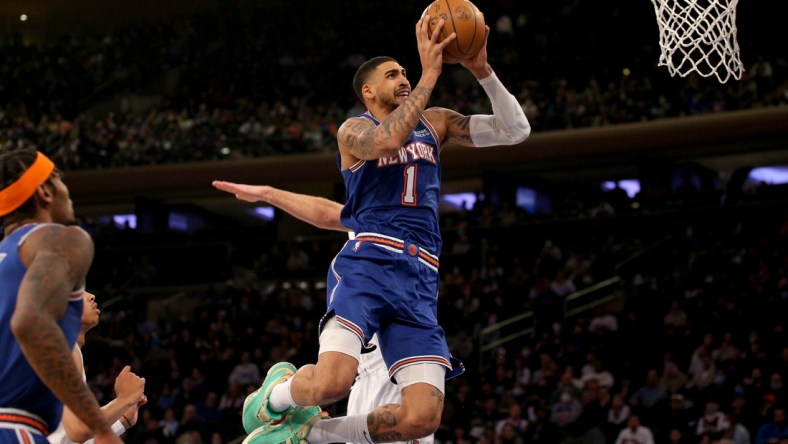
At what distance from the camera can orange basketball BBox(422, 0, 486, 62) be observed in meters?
5.75

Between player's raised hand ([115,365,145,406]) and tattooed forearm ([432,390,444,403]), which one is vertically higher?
tattooed forearm ([432,390,444,403])

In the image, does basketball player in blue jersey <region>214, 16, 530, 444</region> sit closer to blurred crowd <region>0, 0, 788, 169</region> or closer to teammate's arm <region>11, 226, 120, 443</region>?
teammate's arm <region>11, 226, 120, 443</region>

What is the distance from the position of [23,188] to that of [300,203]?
3.18 metres

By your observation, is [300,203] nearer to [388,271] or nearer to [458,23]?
[388,271]

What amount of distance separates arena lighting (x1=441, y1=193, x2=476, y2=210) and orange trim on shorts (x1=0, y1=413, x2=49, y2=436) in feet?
77.6

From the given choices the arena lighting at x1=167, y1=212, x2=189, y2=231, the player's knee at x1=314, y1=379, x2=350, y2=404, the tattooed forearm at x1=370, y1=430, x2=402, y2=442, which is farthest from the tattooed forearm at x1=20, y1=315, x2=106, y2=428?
the arena lighting at x1=167, y1=212, x2=189, y2=231

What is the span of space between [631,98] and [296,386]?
52.0ft

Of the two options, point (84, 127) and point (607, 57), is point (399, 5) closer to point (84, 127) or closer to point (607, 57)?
point (607, 57)

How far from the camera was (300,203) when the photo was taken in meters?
6.75

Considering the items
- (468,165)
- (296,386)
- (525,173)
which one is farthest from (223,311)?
(296,386)

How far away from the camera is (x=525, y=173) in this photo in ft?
81.9

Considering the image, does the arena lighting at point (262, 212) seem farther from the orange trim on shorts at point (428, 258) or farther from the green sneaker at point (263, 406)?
the orange trim on shorts at point (428, 258)

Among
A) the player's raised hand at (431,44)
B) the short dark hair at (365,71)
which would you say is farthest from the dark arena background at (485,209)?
the player's raised hand at (431,44)

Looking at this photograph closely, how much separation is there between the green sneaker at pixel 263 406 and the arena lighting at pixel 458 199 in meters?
21.2
